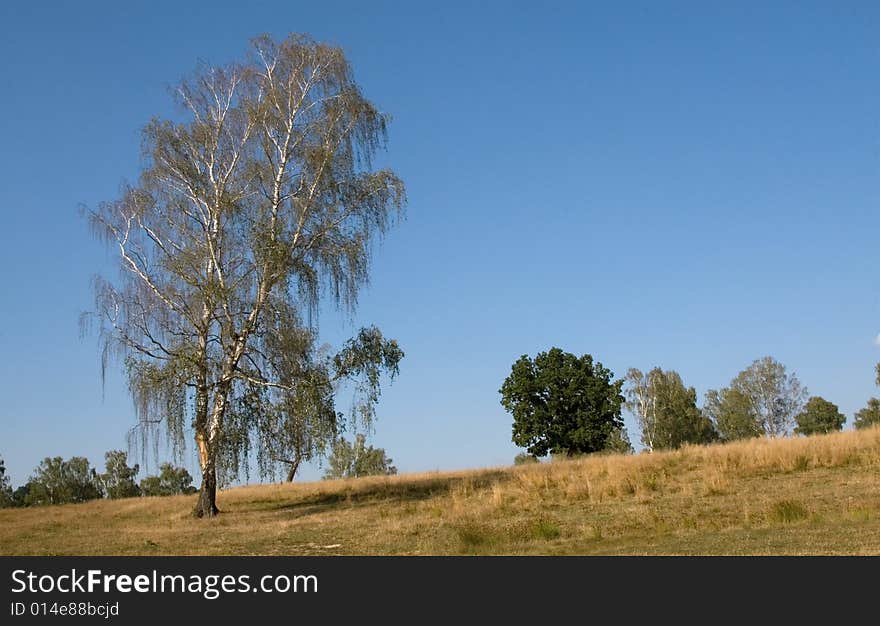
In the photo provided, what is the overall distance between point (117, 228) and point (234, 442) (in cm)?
899

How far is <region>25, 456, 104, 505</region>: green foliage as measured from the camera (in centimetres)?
8750

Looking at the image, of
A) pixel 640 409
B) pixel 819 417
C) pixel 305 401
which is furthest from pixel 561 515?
pixel 819 417

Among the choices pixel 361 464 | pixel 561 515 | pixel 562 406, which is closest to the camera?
pixel 561 515

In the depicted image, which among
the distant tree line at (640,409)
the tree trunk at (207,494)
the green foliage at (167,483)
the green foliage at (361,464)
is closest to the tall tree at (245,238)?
the tree trunk at (207,494)

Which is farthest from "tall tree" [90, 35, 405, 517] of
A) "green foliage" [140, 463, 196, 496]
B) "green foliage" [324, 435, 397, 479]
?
"green foliage" [140, 463, 196, 496]

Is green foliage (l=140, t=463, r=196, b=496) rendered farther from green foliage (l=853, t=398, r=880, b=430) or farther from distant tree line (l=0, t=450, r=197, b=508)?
green foliage (l=853, t=398, r=880, b=430)

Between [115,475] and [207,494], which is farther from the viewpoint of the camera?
[115,475]

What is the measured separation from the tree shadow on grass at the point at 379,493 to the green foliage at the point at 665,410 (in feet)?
153

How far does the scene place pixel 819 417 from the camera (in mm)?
95812

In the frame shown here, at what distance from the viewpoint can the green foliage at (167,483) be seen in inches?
3949

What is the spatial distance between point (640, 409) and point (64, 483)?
63.5m

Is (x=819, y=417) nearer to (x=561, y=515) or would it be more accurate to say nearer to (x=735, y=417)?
(x=735, y=417)

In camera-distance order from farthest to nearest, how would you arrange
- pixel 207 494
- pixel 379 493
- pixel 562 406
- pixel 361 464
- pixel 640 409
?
pixel 361 464, pixel 640 409, pixel 562 406, pixel 379 493, pixel 207 494
